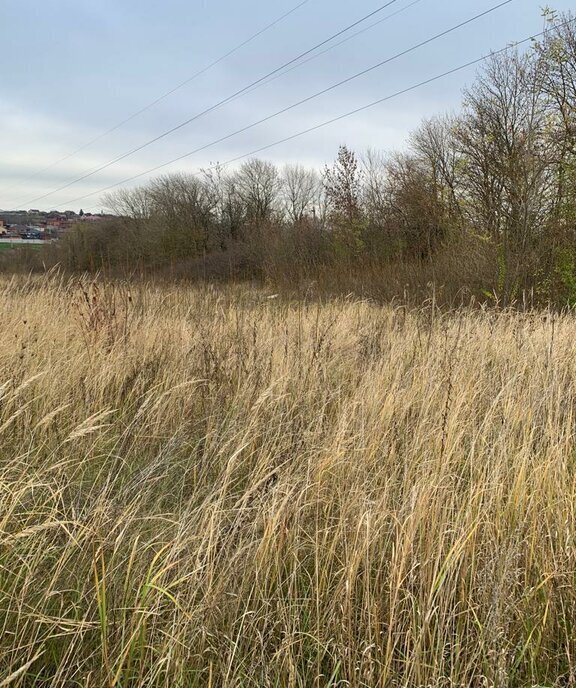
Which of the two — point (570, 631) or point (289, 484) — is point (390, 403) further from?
point (570, 631)

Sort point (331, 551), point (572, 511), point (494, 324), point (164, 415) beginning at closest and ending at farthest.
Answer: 1. point (331, 551)
2. point (572, 511)
3. point (164, 415)
4. point (494, 324)

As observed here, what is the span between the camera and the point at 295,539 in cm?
146

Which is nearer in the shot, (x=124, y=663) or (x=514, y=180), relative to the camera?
(x=124, y=663)

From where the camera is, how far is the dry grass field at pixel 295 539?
3.78 feet

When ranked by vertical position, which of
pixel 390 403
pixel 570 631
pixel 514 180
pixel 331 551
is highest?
pixel 514 180

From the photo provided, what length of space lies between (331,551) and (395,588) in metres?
0.25

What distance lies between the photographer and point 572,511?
5.09 feet

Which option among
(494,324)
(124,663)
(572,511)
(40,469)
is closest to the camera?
(124,663)

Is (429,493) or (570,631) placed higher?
(429,493)

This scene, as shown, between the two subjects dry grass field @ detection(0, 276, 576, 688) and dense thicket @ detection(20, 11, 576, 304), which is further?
dense thicket @ detection(20, 11, 576, 304)

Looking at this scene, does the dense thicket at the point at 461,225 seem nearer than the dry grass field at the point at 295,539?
No

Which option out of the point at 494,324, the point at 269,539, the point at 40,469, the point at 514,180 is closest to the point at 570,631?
the point at 269,539

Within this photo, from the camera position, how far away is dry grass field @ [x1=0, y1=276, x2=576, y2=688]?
1152 millimetres

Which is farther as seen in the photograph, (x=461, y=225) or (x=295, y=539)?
(x=461, y=225)
